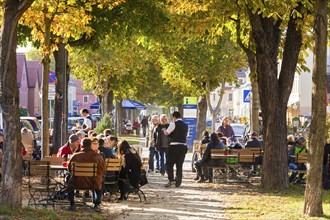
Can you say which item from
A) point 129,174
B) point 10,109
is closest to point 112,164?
point 129,174

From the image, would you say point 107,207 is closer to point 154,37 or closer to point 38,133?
point 154,37

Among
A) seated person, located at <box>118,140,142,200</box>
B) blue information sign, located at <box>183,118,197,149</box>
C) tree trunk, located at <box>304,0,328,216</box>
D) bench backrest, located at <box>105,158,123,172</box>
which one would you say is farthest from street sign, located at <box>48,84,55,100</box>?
blue information sign, located at <box>183,118,197,149</box>

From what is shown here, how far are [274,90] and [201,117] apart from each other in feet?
78.6

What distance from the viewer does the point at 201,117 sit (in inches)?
1714

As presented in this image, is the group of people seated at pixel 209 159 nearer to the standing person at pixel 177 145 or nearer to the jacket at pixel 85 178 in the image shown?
the standing person at pixel 177 145

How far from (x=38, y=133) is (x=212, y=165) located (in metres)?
16.1

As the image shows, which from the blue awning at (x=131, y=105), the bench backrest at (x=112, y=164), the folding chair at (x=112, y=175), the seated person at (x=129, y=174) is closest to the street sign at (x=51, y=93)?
the seated person at (x=129, y=174)

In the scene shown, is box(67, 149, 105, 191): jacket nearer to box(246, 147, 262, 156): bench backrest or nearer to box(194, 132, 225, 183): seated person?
box(194, 132, 225, 183): seated person

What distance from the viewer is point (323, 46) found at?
13.5 metres

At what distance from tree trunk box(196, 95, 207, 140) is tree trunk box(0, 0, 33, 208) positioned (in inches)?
1132

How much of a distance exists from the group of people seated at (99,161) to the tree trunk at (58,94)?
413cm

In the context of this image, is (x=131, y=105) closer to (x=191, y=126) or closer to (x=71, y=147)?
(x=191, y=126)

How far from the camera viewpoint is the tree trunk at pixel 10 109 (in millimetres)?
13242

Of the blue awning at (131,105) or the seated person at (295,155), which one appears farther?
the blue awning at (131,105)
